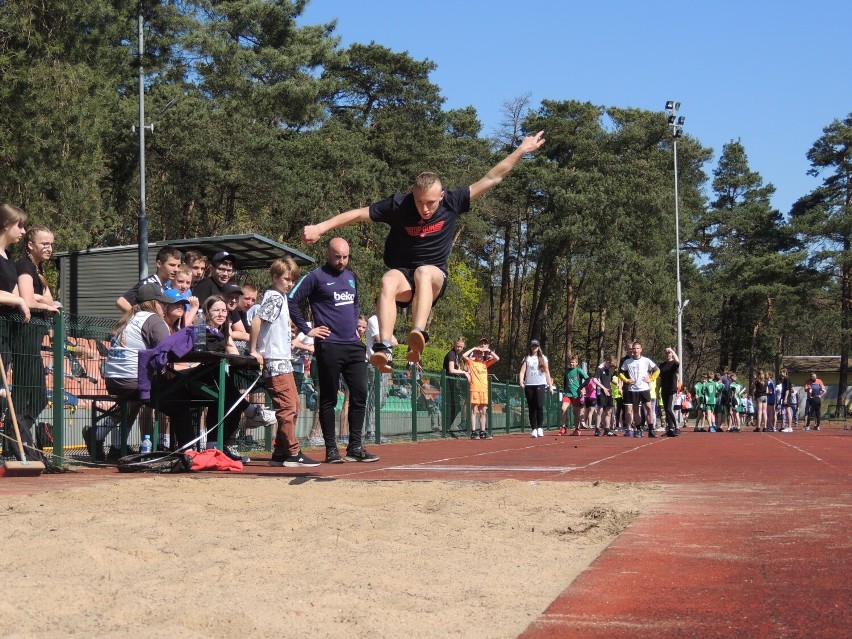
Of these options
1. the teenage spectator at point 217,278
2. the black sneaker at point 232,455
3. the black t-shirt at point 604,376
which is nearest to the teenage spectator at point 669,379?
the black t-shirt at point 604,376

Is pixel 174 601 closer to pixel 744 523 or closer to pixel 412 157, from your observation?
pixel 744 523

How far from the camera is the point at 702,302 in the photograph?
6931 centimetres

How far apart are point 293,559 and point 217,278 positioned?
23.1 ft

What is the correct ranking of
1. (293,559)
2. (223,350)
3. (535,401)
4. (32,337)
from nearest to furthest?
1. (293,559)
2. (32,337)
3. (223,350)
4. (535,401)

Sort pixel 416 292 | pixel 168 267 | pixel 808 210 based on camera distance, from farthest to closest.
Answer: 1. pixel 808 210
2. pixel 168 267
3. pixel 416 292

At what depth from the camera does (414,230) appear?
7984 mm

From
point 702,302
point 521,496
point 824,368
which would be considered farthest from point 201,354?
point 824,368

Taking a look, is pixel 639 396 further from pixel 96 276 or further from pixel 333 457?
pixel 333 457

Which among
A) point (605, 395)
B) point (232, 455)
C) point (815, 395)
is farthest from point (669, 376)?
point (815, 395)

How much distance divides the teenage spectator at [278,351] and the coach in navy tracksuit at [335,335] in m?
0.19

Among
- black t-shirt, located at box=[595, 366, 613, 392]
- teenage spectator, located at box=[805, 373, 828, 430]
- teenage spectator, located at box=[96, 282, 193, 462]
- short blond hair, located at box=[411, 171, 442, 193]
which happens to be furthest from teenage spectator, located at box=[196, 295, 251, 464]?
teenage spectator, located at box=[805, 373, 828, 430]

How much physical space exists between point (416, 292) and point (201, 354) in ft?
7.63

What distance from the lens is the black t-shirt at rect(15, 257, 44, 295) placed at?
28.5 feet

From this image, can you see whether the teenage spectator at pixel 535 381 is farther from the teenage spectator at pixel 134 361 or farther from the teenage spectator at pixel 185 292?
the teenage spectator at pixel 134 361
